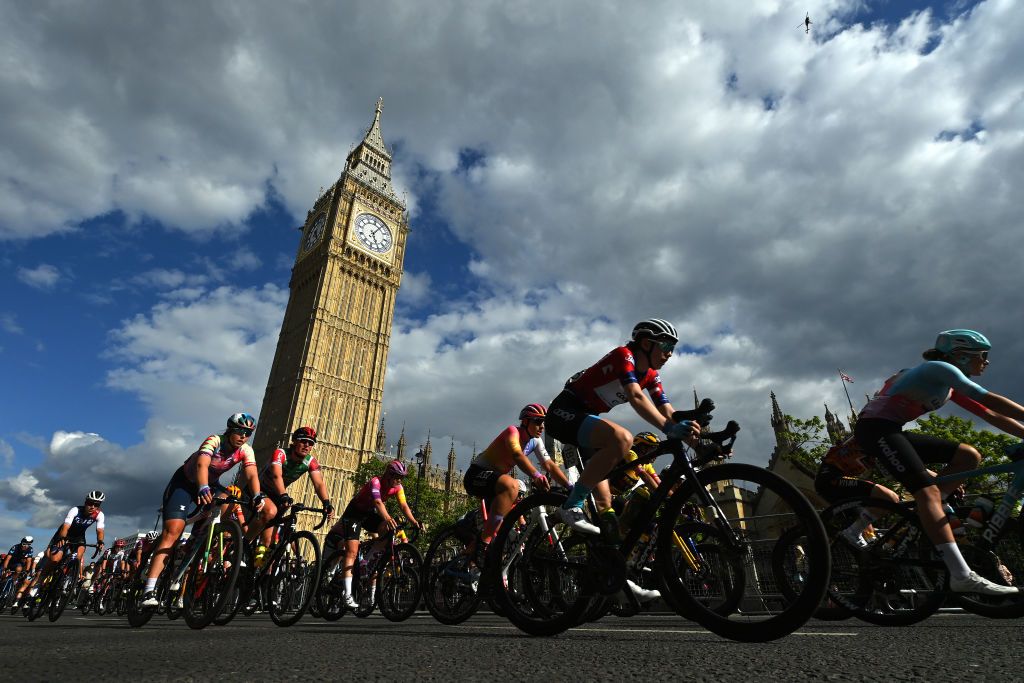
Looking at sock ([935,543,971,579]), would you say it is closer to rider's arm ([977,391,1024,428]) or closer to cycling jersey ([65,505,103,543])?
rider's arm ([977,391,1024,428])

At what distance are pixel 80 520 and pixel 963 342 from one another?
1156 cm

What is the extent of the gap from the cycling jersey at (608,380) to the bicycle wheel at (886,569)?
1.81 meters

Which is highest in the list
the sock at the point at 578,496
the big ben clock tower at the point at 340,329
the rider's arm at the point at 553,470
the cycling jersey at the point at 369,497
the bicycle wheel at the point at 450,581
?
the big ben clock tower at the point at 340,329

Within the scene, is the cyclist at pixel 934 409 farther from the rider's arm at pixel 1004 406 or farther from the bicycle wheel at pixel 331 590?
the bicycle wheel at pixel 331 590

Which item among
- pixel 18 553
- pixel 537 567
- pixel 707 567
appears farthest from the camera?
pixel 18 553

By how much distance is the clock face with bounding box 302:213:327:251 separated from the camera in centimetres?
6234

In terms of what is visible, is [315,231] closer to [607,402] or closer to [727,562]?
[607,402]

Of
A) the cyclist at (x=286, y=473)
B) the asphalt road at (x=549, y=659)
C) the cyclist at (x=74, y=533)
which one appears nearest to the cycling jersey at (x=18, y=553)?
the cyclist at (x=74, y=533)

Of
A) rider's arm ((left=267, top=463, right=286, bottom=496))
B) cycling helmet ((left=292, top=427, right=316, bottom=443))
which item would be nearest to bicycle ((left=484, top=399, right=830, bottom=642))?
rider's arm ((left=267, top=463, right=286, bottom=496))

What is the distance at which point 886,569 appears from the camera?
3678 mm

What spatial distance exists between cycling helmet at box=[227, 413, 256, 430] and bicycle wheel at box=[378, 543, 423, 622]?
221 centimetres

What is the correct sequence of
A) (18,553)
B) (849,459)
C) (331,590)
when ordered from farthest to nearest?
(18,553) < (331,590) < (849,459)

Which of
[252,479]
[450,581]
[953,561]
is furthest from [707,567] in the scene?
[252,479]

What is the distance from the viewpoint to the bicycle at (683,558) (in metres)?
2.38
